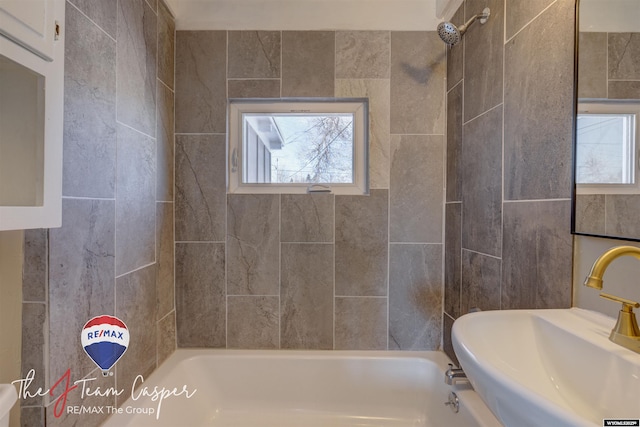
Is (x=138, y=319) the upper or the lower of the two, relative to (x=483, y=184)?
lower

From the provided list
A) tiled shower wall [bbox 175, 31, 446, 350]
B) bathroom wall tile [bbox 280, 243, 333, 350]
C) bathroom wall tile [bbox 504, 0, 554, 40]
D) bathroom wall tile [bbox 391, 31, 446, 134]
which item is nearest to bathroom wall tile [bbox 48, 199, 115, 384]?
tiled shower wall [bbox 175, 31, 446, 350]

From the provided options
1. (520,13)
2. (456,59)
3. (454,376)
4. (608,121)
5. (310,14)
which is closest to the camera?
(608,121)

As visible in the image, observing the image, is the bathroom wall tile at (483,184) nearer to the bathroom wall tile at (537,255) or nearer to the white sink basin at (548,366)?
the bathroom wall tile at (537,255)

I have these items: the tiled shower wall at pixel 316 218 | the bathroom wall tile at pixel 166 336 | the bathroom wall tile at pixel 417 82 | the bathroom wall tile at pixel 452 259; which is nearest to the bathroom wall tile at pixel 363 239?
the tiled shower wall at pixel 316 218

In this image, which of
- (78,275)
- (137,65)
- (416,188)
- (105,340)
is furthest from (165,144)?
(416,188)

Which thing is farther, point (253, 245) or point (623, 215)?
point (253, 245)

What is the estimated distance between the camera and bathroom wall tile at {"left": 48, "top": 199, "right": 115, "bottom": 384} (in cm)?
91

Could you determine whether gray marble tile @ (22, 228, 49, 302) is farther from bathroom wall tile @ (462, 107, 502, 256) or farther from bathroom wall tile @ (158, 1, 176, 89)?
→ bathroom wall tile @ (462, 107, 502, 256)

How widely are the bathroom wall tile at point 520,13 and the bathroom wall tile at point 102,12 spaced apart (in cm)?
160

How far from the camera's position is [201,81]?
5.59 feet

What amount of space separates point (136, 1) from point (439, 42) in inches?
62.3

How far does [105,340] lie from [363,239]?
1279 mm

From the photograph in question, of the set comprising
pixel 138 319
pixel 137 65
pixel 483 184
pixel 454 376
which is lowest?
pixel 454 376

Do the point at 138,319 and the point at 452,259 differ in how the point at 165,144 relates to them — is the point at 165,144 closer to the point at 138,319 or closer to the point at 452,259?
the point at 138,319
